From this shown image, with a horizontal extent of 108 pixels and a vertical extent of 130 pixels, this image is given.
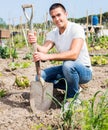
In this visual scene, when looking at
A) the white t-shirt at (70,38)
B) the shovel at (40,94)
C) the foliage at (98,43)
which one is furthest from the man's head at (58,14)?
the foliage at (98,43)

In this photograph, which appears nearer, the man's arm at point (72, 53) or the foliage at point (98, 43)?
the man's arm at point (72, 53)

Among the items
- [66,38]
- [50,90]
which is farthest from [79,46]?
[50,90]

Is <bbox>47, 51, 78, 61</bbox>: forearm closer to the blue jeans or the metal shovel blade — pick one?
the blue jeans

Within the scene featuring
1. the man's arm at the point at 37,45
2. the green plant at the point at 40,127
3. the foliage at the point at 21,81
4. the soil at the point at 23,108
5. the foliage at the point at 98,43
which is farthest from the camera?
the foliage at the point at 98,43


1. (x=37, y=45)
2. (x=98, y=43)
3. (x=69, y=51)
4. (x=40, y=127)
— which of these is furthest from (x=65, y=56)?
(x=98, y=43)

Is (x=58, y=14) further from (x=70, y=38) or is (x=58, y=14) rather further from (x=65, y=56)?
(x=65, y=56)

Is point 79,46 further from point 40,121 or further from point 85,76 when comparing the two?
point 40,121

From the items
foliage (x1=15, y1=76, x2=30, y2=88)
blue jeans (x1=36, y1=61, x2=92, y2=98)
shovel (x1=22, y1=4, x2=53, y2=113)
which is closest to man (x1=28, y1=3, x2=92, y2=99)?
blue jeans (x1=36, y1=61, x2=92, y2=98)

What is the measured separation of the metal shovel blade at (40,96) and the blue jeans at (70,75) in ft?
0.60

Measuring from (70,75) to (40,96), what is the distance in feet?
1.31

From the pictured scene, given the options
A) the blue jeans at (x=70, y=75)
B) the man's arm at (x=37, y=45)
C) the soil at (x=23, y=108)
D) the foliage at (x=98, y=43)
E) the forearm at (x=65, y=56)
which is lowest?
the foliage at (x=98, y=43)

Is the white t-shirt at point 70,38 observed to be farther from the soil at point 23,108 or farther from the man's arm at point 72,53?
the soil at point 23,108

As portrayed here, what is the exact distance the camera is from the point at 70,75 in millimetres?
3955

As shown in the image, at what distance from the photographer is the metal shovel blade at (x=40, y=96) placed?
3.92 m
